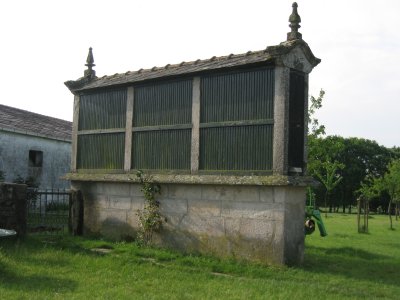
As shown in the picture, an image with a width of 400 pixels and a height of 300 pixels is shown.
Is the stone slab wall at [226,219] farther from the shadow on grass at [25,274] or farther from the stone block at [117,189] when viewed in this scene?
the shadow on grass at [25,274]

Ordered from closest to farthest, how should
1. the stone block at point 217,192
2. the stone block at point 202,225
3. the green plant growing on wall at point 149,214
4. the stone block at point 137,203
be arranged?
the stone block at point 217,192 < the stone block at point 202,225 < the green plant growing on wall at point 149,214 < the stone block at point 137,203

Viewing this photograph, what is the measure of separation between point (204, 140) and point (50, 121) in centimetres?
1698

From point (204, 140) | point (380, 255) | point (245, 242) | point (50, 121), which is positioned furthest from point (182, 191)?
point (50, 121)

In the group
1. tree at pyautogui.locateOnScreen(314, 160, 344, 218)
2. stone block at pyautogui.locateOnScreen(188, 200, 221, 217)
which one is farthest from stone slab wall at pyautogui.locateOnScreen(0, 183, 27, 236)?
tree at pyautogui.locateOnScreen(314, 160, 344, 218)

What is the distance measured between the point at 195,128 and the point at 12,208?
445cm

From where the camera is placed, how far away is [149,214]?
34.2 ft

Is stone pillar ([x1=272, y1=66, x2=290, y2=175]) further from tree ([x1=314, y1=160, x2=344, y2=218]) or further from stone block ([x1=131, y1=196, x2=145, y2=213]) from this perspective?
tree ([x1=314, y1=160, x2=344, y2=218])

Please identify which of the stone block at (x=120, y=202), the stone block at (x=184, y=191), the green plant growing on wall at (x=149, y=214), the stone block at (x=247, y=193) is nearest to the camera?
the stone block at (x=247, y=193)

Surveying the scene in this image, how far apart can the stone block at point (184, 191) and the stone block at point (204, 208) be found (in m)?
0.12

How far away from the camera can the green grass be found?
6633 millimetres

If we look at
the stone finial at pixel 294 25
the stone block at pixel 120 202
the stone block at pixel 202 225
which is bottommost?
the stone block at pixel 202 225

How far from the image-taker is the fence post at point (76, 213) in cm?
1181

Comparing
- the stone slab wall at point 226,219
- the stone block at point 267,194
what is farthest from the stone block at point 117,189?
the stone block at point 267,194

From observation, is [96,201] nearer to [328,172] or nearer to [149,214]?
[149,214]
